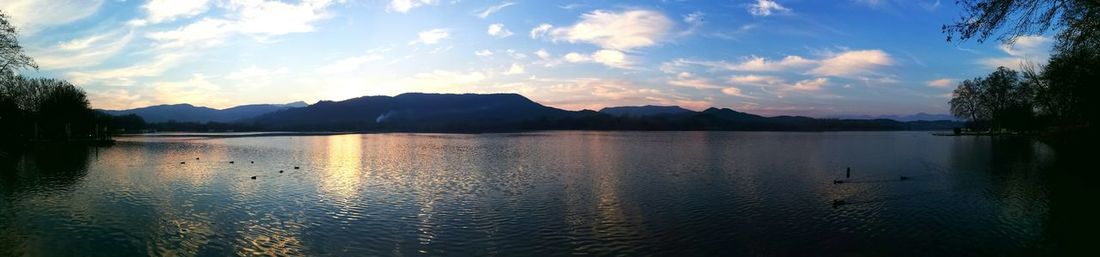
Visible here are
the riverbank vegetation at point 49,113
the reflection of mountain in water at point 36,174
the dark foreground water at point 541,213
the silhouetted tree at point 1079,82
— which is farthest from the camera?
the riverbank vegetation at point 49,113

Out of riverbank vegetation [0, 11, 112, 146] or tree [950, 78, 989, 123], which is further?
tree [950, 78, 989, 123]

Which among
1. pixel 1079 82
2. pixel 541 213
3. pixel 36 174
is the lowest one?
pixel 541 213

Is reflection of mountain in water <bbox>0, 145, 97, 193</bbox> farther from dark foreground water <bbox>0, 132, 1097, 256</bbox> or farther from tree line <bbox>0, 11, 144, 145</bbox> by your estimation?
tree line <bbox>0, 11, 144, 145</bbox>

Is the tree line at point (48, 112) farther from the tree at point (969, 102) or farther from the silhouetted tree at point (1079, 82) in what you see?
the tree at point (969, 102)

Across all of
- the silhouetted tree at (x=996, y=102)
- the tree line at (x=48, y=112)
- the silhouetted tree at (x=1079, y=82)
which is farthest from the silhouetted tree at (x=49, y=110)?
Result: the silhouetted tree at (x=996, y=102)

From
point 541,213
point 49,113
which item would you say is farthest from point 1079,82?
point 49,113

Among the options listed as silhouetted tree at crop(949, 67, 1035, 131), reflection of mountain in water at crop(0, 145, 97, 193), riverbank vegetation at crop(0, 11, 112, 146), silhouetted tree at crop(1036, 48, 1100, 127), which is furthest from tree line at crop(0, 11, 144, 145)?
silhouetted tree at crop(949, 67, 1035, 131)

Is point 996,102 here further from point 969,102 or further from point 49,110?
point 49,110

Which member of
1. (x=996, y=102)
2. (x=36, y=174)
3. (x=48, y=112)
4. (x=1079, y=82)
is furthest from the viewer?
(x=996, y=102)

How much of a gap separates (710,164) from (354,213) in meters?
26.2

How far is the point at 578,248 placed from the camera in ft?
44.1

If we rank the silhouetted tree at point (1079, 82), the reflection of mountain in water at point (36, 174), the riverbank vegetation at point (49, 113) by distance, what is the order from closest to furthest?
the reflection of mountain in water at point (36, 174), the silhouetted tree at point (1079, 82), the riverbank vegetation at point (49, 113)

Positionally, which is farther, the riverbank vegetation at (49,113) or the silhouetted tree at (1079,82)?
the riverbank vegetation at (49,113)

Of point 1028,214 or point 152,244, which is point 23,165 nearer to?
point 152,244
